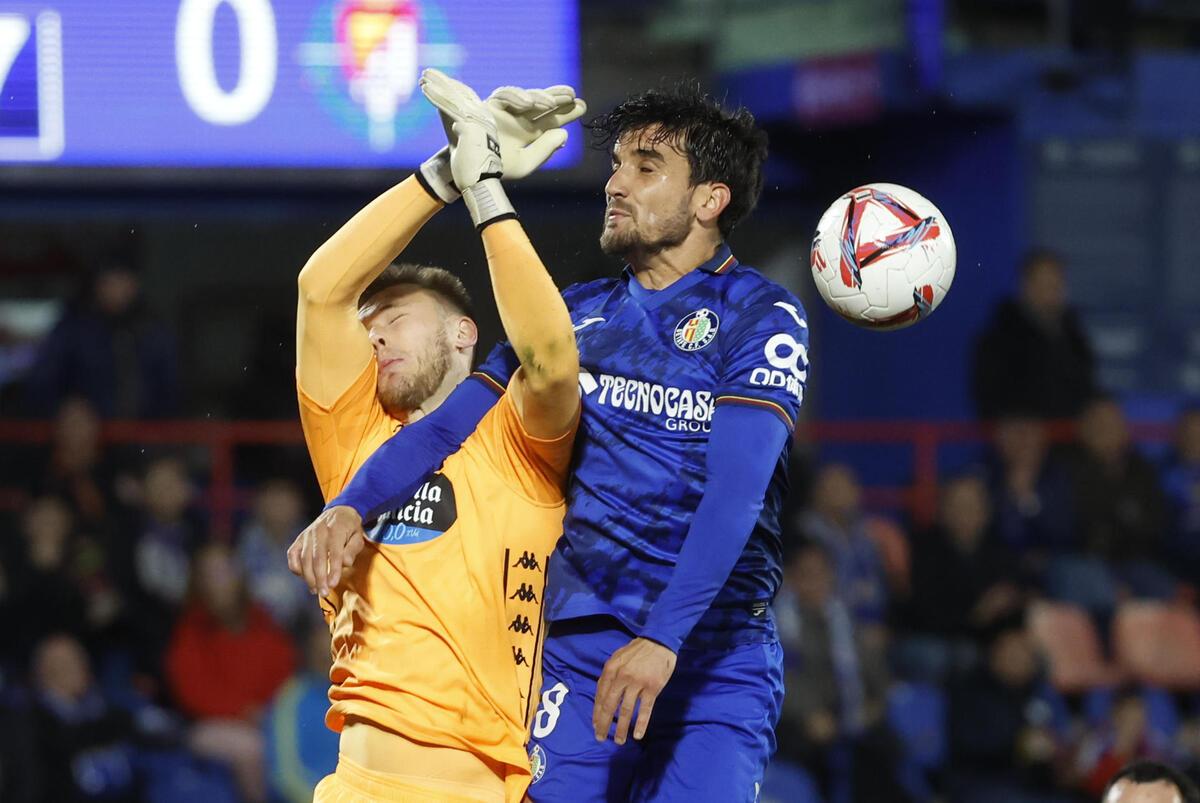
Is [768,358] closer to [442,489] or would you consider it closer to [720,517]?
[720,517]

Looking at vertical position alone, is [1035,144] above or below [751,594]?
above

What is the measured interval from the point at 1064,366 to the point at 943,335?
140 cm

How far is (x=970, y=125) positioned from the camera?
35.2 feet

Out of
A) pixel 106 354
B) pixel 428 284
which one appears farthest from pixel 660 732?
pixel 106 354

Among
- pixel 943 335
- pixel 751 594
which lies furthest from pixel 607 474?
pixel 943 335

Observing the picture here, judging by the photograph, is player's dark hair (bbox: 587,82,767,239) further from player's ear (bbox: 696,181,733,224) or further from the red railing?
the red railing

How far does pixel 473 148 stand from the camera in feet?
11.8

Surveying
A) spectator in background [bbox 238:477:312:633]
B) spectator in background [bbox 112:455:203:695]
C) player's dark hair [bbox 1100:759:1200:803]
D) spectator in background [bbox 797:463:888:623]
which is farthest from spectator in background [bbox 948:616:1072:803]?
spectator in background [bbox 112:455:203:695]

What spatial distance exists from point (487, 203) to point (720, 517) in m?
0.84

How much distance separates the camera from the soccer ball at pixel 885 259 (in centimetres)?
397

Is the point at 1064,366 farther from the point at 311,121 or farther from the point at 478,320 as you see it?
the point at 478,320

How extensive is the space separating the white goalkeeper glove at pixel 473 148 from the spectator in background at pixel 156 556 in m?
4.95

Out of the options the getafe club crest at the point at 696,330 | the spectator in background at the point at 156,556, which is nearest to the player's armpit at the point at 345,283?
the getafe club crest at the point at 696,330

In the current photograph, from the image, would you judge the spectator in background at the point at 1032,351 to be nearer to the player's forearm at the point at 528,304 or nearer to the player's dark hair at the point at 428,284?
the player's dark hair at the point at 428,284
